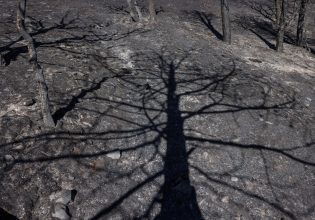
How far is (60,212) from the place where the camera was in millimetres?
3768

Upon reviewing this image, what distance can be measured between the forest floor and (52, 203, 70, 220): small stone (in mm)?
11

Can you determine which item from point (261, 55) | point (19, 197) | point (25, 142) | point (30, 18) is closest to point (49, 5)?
point (30, 18)

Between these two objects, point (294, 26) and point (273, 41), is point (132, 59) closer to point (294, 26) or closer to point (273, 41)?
point (273, 41)

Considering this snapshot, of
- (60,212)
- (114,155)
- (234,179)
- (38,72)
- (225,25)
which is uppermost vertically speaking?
(38,72)

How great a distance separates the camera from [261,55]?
29.5 ft

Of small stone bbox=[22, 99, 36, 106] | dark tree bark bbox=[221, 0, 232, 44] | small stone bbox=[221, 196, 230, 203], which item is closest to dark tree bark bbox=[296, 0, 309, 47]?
dark tree bark bbox=[221, 0, 232, 44]

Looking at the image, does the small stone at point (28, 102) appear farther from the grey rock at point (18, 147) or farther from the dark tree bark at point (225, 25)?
the dark tree bark at point (225, 25)

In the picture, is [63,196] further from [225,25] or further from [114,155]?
[225,25]

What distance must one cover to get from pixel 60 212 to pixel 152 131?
1.90 m

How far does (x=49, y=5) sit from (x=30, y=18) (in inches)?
72.3

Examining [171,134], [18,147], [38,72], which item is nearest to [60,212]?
[18,147]

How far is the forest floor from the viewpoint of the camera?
4121 millimetres

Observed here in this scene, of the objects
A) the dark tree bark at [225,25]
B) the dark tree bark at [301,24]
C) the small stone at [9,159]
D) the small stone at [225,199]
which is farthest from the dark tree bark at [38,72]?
the dark tree bark at [301,24]

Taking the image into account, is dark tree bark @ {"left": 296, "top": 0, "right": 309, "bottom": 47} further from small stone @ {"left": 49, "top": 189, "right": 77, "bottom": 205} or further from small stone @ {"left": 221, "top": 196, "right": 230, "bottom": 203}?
small stone @ {"left": 49, "top": 189, "right": 77, "bottom": 205}
